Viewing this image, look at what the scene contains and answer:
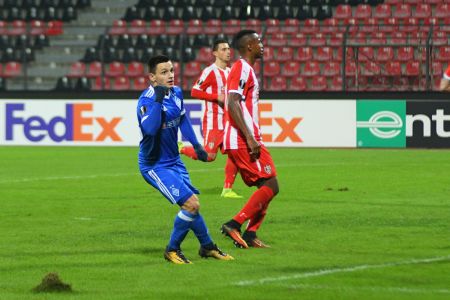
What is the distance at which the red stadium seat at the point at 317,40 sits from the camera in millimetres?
29891

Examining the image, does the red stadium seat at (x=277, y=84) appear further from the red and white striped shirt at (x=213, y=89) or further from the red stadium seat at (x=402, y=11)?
the red and white striped shirt at (x=213, y=89)

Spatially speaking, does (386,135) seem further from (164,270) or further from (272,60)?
(164,270)

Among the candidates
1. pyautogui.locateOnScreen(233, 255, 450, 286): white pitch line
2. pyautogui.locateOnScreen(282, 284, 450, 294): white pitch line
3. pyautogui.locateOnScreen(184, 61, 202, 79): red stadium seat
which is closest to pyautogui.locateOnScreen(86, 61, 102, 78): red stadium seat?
pyautogui.locateOnScreen(184, 61, 202, 79): red stadium seat

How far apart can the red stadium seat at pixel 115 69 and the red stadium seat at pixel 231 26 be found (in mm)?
3122

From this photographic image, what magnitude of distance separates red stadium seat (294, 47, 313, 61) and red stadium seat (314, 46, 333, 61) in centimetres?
26

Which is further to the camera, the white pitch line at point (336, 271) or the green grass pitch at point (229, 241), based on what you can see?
the white pitch line at point (336, 271)

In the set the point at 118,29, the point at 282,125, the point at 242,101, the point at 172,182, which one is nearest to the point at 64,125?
the point at 118,29

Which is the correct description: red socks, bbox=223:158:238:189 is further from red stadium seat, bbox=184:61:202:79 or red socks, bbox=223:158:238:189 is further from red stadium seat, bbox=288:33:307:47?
red stadium seat, bbox=184:61:202:79

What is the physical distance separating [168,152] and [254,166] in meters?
1.25

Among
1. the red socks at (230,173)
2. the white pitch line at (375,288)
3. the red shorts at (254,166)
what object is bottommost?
the white pitch line at (375,288)

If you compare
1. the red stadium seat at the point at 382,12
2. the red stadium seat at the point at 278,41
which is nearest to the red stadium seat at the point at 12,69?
the red stadium seat at the point at 278,41

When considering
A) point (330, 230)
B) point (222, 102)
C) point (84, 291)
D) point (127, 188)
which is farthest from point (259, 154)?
point (127, 188)

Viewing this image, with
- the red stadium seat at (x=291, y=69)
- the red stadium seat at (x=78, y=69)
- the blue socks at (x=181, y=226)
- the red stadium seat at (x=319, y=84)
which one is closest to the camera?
the blue socks at (x=181, y=226)

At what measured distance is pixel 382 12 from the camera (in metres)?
31.7
